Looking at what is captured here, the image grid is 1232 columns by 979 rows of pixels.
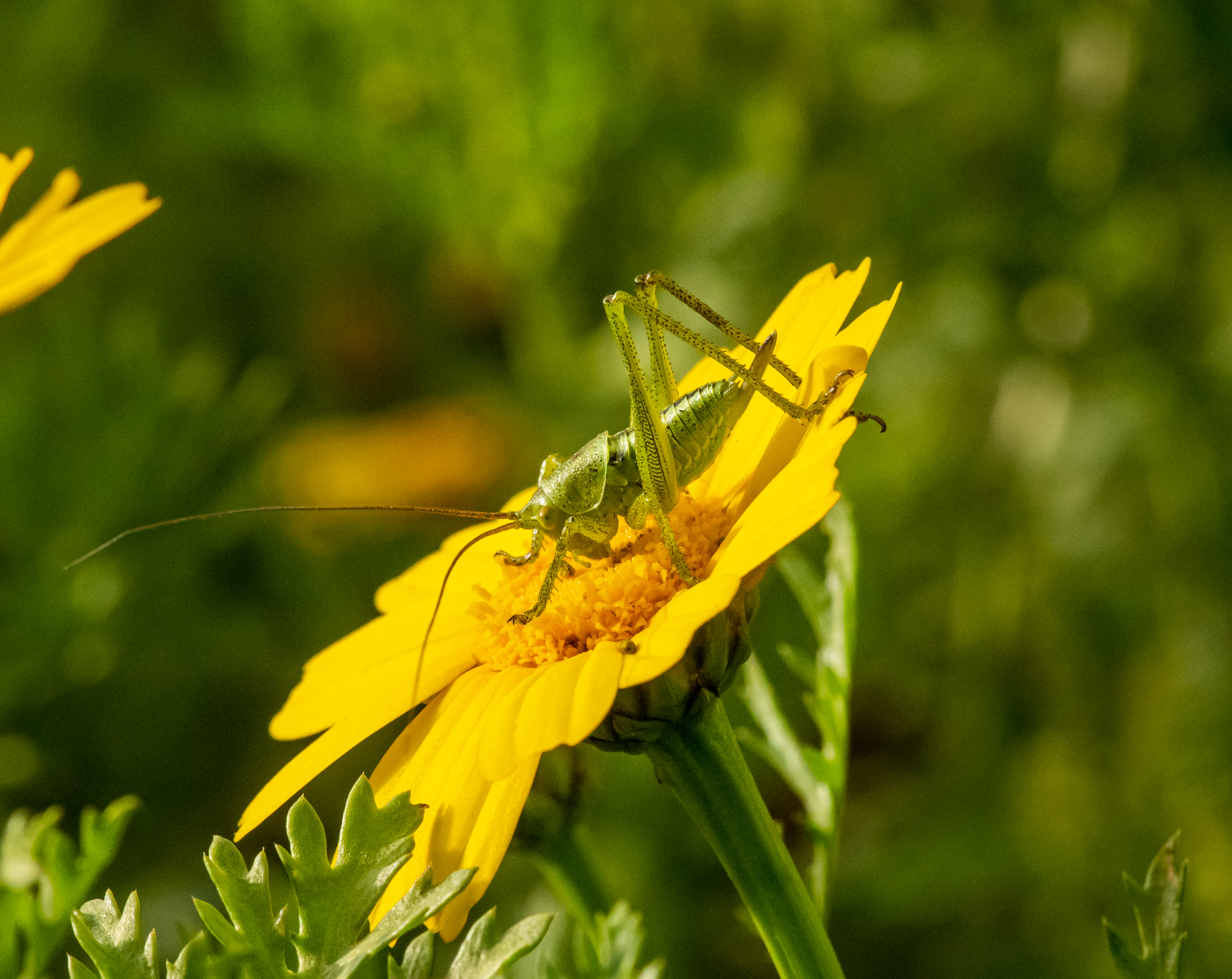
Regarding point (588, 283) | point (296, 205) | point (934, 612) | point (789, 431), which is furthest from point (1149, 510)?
point (296, 205)

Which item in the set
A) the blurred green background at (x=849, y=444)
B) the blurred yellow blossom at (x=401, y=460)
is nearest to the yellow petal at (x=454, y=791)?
the blurred green background at (x=849, y=444)

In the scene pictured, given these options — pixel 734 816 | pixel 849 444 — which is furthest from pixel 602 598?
pixel 849 444

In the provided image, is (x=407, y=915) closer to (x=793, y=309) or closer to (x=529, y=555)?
(x=529, y=555)

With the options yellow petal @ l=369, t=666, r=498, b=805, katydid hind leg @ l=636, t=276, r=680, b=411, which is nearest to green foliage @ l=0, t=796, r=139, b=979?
yellow petal @ l=369, t=666, r=498, b=805

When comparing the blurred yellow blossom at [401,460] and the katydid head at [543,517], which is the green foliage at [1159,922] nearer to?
the katydid head at [543,517]

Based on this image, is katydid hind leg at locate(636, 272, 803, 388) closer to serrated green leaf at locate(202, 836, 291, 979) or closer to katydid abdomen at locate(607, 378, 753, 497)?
katydid abdomen at locate(607, 378, 753, 497)

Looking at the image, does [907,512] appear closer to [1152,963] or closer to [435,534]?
[435,534]
